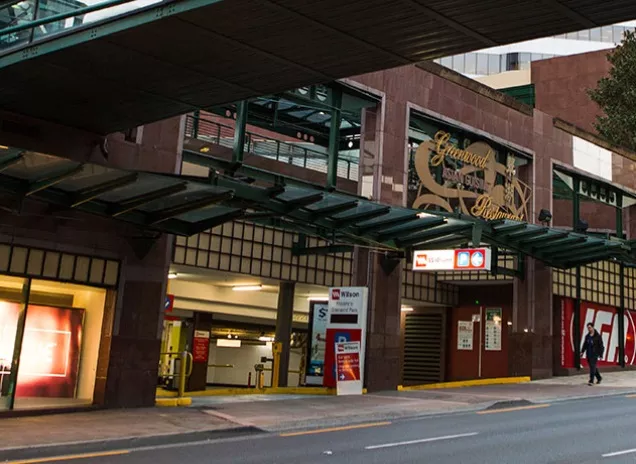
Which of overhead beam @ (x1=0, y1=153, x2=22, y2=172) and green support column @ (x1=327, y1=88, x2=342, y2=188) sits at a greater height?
green support column @ (x1=327, y1=88, x2=342, y2=188)

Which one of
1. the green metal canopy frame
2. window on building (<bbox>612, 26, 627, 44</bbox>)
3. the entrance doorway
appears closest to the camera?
the green metal canopy frame

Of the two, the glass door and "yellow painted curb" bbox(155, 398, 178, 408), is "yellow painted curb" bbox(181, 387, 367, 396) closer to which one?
"yellow painted curb" bbox(155, 398, 178, 408)

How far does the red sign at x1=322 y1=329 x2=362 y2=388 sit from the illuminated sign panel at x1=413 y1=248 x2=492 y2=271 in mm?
3013

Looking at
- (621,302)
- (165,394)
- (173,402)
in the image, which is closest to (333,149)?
(173,402)

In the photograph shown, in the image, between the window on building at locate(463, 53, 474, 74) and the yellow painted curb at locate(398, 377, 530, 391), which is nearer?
the yellow painted curb at locate(398, 377, 530, 391)

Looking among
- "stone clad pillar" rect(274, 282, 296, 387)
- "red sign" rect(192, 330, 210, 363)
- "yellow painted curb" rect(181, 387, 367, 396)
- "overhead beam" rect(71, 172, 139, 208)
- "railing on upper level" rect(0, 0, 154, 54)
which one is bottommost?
"yellow painted curb" rect(181, 387, 367, 396)

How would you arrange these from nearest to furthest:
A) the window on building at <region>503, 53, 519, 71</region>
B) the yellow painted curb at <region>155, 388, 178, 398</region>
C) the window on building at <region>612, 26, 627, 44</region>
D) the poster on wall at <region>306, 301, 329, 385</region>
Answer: the yellow painted curb at <region>155, 388, 178, 398</region> → the poster on wall at <region>306, 301, 329, 385</region> → the window on building at <region>612, 26, 627, 44</region> → the window on building at <region>503, 53, 519, 71</region>

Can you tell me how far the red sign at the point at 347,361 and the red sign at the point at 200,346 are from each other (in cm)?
413

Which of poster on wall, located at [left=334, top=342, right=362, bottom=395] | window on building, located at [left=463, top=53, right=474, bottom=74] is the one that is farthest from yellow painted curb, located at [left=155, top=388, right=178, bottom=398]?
window on building, located at [left=463, top=53, right=474, bottom=74]

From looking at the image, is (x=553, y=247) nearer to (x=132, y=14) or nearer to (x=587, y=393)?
(x=587, y=393)

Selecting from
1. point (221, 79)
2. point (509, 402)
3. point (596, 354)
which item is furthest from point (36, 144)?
point (596, 354)

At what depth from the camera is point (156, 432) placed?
1235 cm

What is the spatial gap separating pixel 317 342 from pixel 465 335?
932cm

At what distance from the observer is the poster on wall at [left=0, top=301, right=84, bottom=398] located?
15.7 m
